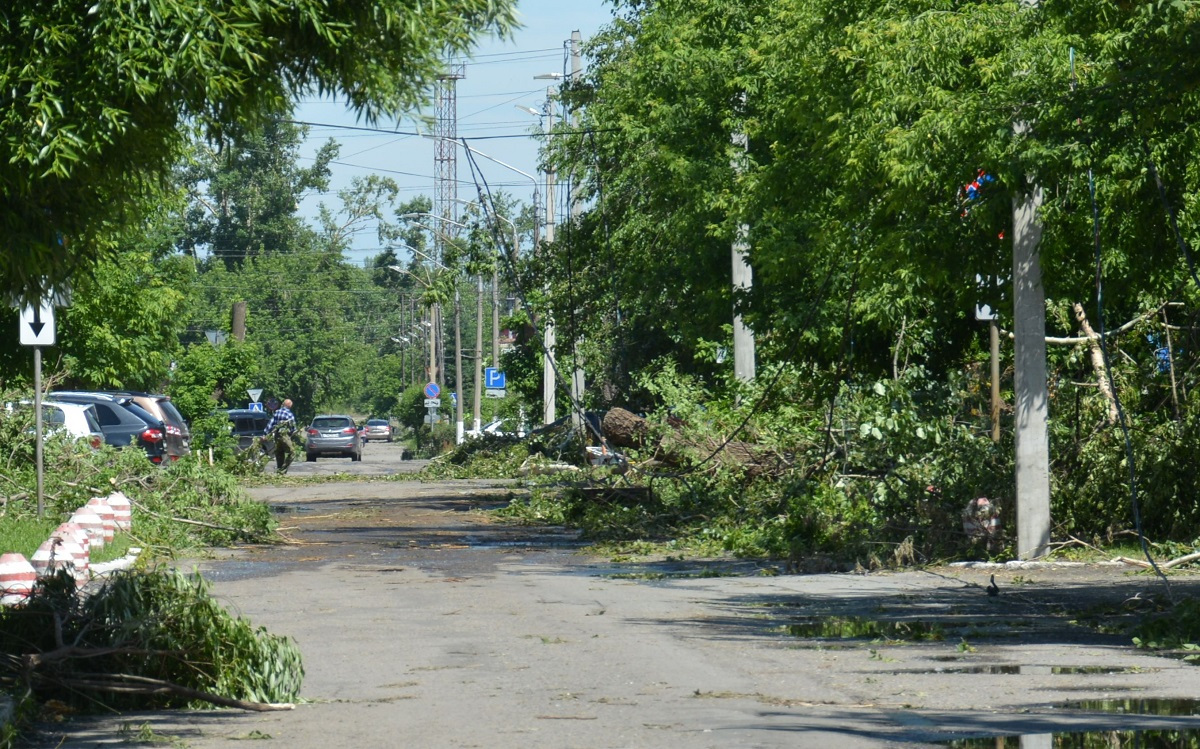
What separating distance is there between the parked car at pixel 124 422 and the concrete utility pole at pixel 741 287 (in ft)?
31.4

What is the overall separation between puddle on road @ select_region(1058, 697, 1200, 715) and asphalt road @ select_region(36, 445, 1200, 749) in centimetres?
9

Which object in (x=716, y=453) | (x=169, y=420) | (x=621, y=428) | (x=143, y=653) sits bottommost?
(x=143, y=653)

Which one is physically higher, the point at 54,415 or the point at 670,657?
the point at 54,415

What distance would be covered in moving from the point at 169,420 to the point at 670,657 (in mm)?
20734

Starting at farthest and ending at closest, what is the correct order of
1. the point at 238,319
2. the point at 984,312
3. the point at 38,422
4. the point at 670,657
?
the point at 238,319 → the point at 984,312 → the point at 38,422 → the point at 670,657

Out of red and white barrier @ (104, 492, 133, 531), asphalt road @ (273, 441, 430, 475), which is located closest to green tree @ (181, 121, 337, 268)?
asphalt road @ (273, 441, 430, 475)

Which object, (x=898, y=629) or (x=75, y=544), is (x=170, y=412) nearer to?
(x=75, y=544)

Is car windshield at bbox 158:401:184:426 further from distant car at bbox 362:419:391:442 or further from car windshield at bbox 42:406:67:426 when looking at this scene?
distant car at bbox 362:419:391:442

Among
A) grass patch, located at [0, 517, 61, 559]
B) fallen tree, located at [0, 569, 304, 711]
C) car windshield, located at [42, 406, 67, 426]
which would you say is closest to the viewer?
fallen tree, located at [0, 569, 304, 711]

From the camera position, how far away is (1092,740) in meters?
6.57

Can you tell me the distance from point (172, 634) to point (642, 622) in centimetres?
417

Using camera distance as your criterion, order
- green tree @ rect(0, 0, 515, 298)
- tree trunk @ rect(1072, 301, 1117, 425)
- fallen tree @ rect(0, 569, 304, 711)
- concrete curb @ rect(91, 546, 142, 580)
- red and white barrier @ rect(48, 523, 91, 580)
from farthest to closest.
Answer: tree trunk @ rect(1072, 301, 1117, 425), concrete curb @ rect(91, 546, 142, 580), red and white barrier @ rect(48, 523, 91, 580), fallen tree @ rect(0, 569, 304, 711), green tree @ rect(0, 0, 515, 298)

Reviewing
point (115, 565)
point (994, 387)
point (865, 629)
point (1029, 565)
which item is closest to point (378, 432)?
point (994, 387)

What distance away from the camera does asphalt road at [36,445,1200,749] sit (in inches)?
282
